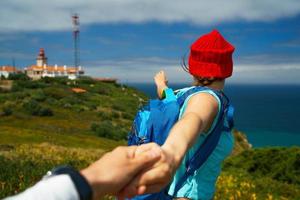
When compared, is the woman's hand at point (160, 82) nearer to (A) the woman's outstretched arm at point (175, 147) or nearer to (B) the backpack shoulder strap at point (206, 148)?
(B) the backpack shoulder strap at point (206, 148)

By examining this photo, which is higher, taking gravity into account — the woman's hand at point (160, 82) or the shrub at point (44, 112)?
the woman's hand at point (160, 82)

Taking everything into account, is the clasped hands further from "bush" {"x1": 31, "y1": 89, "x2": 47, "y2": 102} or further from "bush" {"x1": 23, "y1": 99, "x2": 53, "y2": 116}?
"bush" {"x1": 31, "y1": 89, "x2": 47, "y2": 102}

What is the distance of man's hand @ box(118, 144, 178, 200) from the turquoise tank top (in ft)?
2.76

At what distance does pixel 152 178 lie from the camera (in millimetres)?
1439

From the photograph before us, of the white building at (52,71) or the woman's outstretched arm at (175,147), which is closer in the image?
the woman's outstretched arm at (175,147)

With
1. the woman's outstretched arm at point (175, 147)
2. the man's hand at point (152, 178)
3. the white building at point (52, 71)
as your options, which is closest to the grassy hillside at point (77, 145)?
the woman's outstretched arm at point (175, 147)

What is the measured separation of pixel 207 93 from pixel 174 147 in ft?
2.38

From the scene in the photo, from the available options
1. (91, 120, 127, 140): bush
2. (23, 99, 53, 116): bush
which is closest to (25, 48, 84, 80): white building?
(23, 99, 53, 116): bush

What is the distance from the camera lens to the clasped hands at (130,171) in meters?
1.28

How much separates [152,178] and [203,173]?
3.42ft

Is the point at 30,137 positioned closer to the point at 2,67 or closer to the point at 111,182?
the point at 111,182

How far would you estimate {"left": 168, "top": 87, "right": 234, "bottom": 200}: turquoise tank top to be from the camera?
2374 mm

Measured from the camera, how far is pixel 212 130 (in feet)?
7.61

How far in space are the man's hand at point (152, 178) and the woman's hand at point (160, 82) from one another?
125 cm
